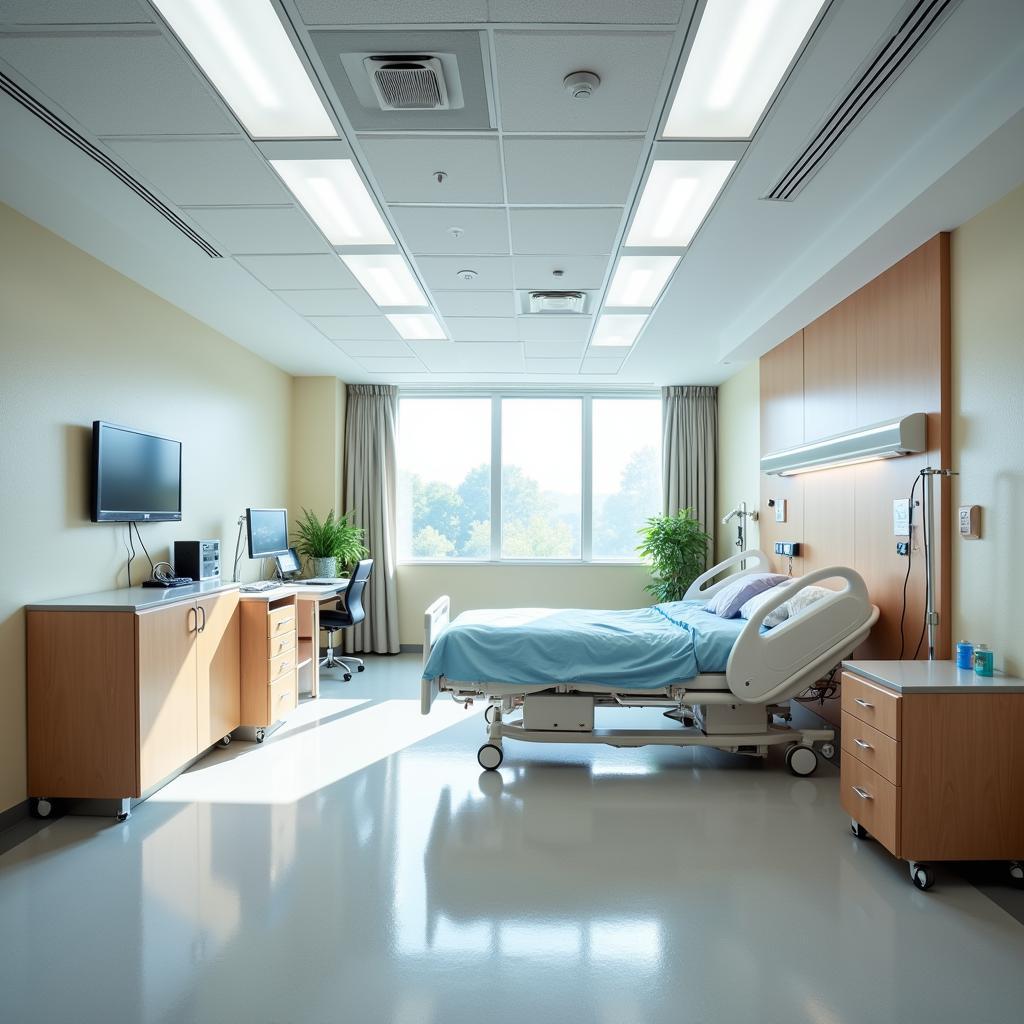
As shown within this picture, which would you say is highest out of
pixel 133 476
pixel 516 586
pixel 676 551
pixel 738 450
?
pixel 738 450

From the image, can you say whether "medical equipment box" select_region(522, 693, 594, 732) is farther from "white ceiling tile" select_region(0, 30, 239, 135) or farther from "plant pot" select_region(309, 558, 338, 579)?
"plant pot" select_region(309, 558, 338, 579)

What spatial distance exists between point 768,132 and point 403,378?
506cm

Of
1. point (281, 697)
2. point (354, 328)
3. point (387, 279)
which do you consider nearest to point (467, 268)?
point (387, 279)

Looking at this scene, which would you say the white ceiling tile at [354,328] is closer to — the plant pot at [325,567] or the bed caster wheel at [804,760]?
the plant pot at [325,567]

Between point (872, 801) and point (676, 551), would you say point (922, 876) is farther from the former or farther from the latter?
point (676, 551)

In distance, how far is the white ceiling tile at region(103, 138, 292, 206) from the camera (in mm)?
2885

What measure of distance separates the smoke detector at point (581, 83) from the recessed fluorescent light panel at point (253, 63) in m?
0.88

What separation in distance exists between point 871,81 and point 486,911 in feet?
10.3

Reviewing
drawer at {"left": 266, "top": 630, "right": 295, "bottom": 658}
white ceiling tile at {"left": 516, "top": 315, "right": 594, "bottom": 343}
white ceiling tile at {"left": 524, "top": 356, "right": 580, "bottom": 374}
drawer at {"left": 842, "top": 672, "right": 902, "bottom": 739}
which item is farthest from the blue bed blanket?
white ceiling tile at {"left": 524, "top": 356, "right": 580, "bottom": 374}

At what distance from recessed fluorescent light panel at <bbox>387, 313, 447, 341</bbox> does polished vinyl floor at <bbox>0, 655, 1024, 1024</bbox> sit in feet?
10.1

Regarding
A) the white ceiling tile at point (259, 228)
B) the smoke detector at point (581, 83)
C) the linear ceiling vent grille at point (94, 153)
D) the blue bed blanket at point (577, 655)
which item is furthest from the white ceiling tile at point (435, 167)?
the blue bed blanket at point (577, 655)

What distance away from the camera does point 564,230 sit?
374 centimetres

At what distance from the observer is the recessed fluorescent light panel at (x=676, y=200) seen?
10.2ft

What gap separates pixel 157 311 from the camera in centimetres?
464
